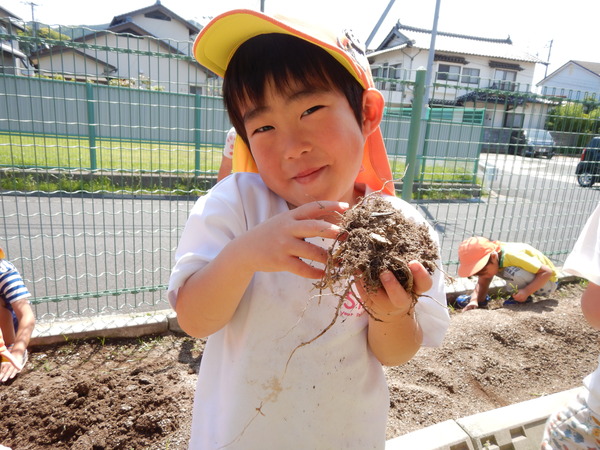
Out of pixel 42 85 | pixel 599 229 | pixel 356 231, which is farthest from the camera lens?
pixel 42 85

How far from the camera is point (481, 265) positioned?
14.5 feet

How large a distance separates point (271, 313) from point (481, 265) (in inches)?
148

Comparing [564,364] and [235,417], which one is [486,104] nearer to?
[564,364]

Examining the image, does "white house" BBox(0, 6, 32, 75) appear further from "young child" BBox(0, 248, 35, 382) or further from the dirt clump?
the dirt clump

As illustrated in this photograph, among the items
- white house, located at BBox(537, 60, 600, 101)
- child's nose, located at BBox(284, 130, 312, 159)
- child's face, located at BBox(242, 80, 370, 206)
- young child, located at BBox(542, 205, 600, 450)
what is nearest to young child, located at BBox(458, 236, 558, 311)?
young child, located at BBox(542, 205, 600, 450)

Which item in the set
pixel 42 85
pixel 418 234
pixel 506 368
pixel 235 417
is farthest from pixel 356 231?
pixel 42 85

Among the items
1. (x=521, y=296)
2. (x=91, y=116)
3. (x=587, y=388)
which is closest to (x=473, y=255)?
(x=521, y=296)

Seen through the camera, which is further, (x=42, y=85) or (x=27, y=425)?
(x=42, y=85)

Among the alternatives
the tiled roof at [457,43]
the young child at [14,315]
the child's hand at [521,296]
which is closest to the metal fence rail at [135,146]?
the young child at [14,315]

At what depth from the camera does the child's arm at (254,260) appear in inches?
37.9

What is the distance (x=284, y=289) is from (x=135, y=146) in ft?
11.8

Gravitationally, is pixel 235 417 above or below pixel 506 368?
above

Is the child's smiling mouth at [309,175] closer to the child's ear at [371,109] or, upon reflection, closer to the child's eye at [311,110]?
the child's eye at [311,110]

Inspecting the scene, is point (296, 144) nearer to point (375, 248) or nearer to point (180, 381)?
point (375, 248)
